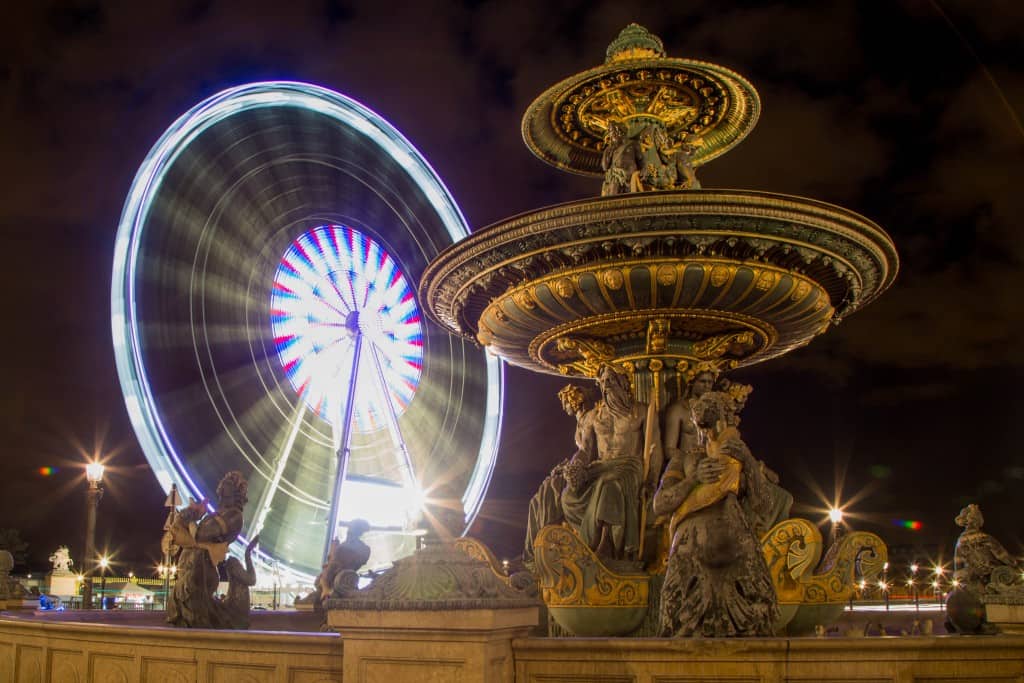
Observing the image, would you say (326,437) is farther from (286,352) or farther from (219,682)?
(219,682)

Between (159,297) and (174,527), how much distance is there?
1160 centimetres

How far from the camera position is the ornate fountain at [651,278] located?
25.0 ft

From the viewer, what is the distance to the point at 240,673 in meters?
4.71

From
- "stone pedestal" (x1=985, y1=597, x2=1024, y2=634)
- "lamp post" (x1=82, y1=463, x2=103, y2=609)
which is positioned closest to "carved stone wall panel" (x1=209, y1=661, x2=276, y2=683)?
"stone pedestal" (x1=985, y1=597, x2=1024, y2=634)

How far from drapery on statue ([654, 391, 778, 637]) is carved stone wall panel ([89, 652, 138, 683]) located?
287 cm

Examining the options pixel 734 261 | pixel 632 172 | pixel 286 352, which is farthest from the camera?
pixel 286 352

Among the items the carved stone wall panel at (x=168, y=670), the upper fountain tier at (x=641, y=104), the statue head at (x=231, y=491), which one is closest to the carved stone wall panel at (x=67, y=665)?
the carved stone wall panel at (x=168, y=670)

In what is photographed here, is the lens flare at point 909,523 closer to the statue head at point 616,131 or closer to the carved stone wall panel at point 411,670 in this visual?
the statue head at point 616,131

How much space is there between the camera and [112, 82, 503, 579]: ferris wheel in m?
17.8

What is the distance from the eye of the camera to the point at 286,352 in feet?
66.5

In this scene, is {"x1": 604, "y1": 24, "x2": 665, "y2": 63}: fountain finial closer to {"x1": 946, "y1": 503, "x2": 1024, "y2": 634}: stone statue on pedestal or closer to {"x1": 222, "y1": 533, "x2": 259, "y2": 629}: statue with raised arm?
{"x1": 946, "y1": 503, "x2": 1024, "y2": 634}: stone statue on pedestal

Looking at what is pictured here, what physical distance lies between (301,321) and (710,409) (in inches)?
646

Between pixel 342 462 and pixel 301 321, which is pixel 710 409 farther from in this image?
pixel 301 321

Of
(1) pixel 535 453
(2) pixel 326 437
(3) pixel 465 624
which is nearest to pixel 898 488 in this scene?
(1) pixel 535 453
